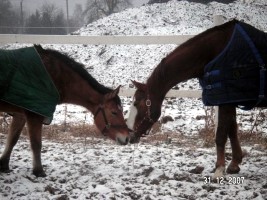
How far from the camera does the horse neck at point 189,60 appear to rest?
3.66 m

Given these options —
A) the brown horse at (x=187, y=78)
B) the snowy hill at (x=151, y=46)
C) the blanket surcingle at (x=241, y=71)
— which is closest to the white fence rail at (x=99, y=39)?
the brown horse at (x=187, y=78)

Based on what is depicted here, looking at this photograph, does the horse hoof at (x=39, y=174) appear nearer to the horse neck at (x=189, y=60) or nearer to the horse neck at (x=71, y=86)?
the horse neck at (x=71, y=86)

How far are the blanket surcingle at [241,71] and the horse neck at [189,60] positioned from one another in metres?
0.22

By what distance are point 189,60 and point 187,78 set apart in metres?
0.23

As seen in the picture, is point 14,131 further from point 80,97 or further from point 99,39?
point 99,39

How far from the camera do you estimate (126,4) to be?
37062 mm

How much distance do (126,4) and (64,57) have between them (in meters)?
34.8

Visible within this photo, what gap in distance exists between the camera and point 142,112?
13.1ft

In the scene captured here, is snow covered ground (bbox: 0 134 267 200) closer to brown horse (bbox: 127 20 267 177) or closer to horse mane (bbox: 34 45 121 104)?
brown horse (bbox: 127 20 267 177)

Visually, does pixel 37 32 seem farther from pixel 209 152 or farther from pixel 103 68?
pixel 209 152

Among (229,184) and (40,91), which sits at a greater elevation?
(40,91)

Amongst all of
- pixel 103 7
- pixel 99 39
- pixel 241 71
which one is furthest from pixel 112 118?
pixel 103 7

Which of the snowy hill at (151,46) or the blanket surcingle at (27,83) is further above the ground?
the snowy hill at (151,46)

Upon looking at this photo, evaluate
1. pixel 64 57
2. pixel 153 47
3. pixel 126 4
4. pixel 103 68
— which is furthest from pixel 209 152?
pixel 126 4
